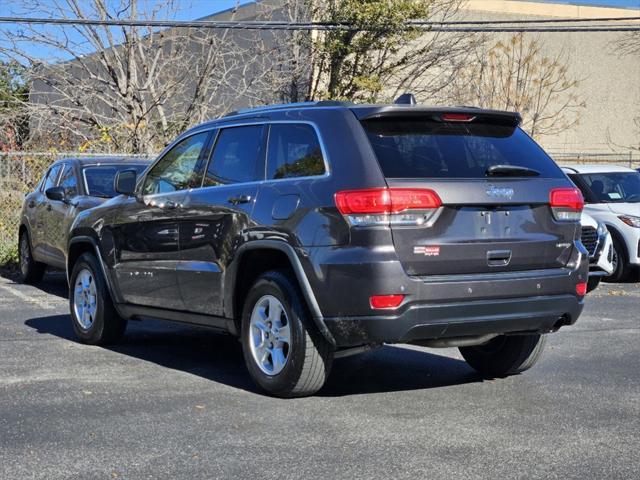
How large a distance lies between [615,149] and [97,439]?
33.5 metres

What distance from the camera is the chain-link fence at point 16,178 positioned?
17.8m

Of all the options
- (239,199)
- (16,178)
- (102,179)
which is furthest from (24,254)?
(239,199)

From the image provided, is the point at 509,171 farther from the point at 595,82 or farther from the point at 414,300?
the point at 595,82

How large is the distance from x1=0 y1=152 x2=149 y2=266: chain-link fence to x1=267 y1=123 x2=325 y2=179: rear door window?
36.5ft

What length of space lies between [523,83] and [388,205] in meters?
27.6

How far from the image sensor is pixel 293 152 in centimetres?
693

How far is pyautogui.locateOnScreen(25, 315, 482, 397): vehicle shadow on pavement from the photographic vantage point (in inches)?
289

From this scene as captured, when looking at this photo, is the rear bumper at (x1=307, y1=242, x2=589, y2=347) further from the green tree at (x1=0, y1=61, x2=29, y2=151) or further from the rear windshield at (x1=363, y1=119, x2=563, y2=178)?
the green tree at (x1=0, y1=61, x2=29, y2=151)

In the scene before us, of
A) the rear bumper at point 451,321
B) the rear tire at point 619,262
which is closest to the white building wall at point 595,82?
the rear tire at point 619,262

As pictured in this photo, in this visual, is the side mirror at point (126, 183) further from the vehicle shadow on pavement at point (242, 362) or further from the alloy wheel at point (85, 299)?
the vehicle shadow on pavement at point (242, 362)

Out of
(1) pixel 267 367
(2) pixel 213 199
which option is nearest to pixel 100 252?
(2) pixel 213 199

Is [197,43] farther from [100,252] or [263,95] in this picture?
[100,252]

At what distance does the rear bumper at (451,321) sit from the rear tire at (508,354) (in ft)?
2.36

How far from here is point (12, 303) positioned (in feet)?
39.8
